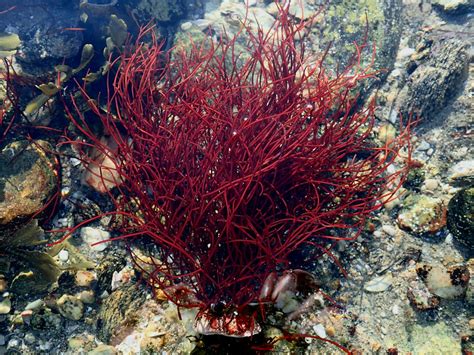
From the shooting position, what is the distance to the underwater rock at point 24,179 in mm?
2623

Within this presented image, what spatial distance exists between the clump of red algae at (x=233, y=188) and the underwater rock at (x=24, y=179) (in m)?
0.32

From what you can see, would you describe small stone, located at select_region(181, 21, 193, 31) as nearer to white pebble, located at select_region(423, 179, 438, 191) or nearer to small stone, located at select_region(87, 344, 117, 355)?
white pebble, located at select_region(423, 179, 438, 191)

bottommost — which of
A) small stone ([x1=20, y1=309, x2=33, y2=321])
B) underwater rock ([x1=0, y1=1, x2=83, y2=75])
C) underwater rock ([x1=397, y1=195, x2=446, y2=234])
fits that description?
small stone ([x1=20, y1=309, x2=33, y2=321])

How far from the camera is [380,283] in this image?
2.52 m

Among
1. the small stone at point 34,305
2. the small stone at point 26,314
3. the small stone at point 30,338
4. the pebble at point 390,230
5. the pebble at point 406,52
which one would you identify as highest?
the pebble at point 406,52

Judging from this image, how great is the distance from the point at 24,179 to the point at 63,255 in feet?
2.22

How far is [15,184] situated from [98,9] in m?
1.96

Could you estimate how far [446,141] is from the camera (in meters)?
3.07

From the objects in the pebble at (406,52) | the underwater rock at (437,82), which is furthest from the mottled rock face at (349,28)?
the underwater rock at (437,82)

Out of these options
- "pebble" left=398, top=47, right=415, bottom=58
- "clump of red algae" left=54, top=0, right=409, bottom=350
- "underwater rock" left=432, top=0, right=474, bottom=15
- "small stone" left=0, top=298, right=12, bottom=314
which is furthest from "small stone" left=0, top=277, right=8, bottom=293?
"underwater rock" left=432, top=0, right=474, bottom=15

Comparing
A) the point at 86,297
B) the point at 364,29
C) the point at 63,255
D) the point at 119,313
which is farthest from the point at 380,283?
the point at 364,29

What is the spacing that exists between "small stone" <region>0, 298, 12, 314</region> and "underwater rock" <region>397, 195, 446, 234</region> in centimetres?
284

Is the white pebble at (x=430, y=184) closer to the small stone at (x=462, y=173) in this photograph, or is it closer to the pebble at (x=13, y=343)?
the small stone at (x=462, y=173)

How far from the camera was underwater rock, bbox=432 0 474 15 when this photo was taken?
3820 mm
